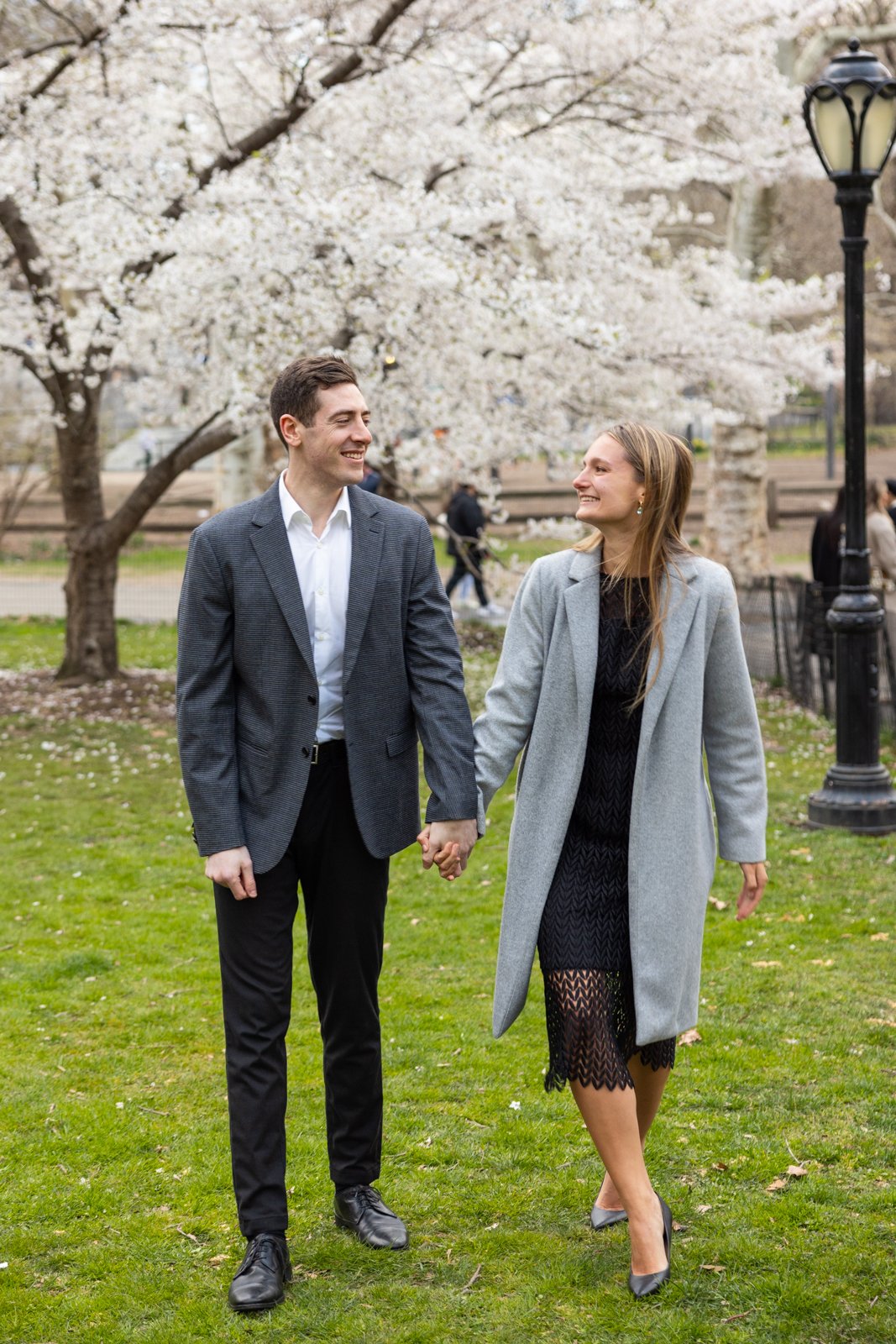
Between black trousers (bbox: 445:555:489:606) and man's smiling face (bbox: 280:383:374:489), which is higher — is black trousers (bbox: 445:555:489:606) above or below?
below

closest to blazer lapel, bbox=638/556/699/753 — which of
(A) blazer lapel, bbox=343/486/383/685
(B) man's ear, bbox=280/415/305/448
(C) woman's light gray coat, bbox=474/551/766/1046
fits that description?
(C) woman's light gray coat, bbox=474/551/766/1046

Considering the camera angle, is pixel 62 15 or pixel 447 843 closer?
pixel 447 843

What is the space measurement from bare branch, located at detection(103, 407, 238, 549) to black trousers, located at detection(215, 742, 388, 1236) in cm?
891

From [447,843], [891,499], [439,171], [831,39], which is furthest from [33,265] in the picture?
[831,39]

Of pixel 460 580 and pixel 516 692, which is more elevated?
pixel 516 692

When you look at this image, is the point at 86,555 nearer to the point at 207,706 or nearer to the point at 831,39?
the point at 207,706

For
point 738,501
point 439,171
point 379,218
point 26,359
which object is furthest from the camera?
point 738,501

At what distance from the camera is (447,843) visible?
3.43 meters

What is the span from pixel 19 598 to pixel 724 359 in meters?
11.0

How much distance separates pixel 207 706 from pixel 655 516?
1.09 metres

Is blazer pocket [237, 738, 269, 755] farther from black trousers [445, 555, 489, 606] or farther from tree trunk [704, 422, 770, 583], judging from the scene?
tree trunk [704, 422, 770, 583]

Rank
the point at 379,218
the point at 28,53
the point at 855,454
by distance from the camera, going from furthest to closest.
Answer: the point at 28,53 < the point at 379,218 < the point at 855,454

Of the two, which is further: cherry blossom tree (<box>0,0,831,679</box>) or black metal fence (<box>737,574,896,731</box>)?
cherry blossom tree (<box>0,0,831,679</box>)

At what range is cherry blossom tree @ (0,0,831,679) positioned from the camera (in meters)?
11.0
